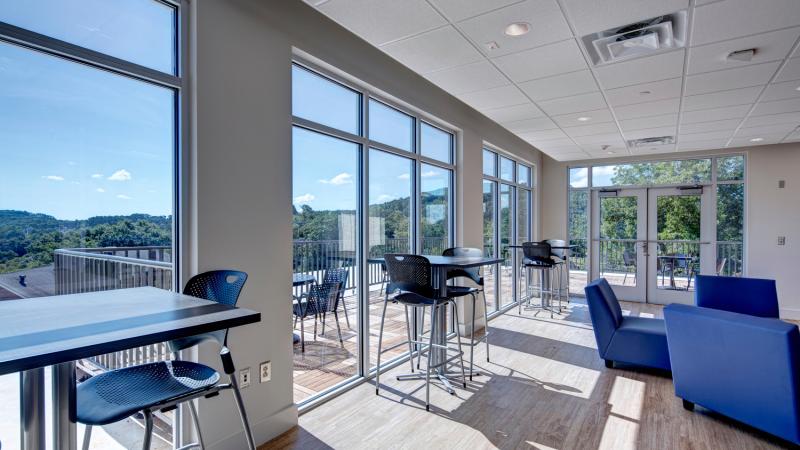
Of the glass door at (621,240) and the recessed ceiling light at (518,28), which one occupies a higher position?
the recessed ceiling light at (518,28)

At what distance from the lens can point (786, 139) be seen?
223 inches

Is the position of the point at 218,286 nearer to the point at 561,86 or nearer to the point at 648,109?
the point at 561,86

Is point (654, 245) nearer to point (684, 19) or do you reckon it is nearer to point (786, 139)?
point (786, 139)

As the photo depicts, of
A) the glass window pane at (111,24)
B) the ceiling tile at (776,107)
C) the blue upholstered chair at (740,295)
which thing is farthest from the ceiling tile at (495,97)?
the blue upholstered chair at (740,295)

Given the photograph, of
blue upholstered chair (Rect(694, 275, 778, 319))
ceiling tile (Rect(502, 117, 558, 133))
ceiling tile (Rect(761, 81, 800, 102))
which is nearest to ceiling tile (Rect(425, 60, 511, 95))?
ceiling tile (Rect(502, 117, 558, 133))

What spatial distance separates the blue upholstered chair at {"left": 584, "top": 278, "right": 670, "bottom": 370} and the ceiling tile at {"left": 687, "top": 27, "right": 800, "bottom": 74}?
6.72ft

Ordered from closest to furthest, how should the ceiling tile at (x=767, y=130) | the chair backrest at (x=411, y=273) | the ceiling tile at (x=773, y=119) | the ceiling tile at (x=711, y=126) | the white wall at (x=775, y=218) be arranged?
the chair backrest at (x=411, y=273) < the ceiling tile at (x=773, y=119) < the ceiling tile at (x=711, y=126) < the ceiling tile at (x=767, y=130) < the white wall at (x=775, y=218)

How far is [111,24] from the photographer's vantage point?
193 centimetres

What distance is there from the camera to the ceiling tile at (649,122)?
15.0 feet

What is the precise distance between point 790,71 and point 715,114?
1267 mm

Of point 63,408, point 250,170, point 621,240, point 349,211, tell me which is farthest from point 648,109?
point 63,408

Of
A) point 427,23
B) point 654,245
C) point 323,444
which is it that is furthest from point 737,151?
point 323,444

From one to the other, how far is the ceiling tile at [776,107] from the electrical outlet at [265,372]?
5.21 m

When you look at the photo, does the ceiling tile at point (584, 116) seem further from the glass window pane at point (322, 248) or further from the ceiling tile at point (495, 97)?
the glass window pane at point (322, 248)
